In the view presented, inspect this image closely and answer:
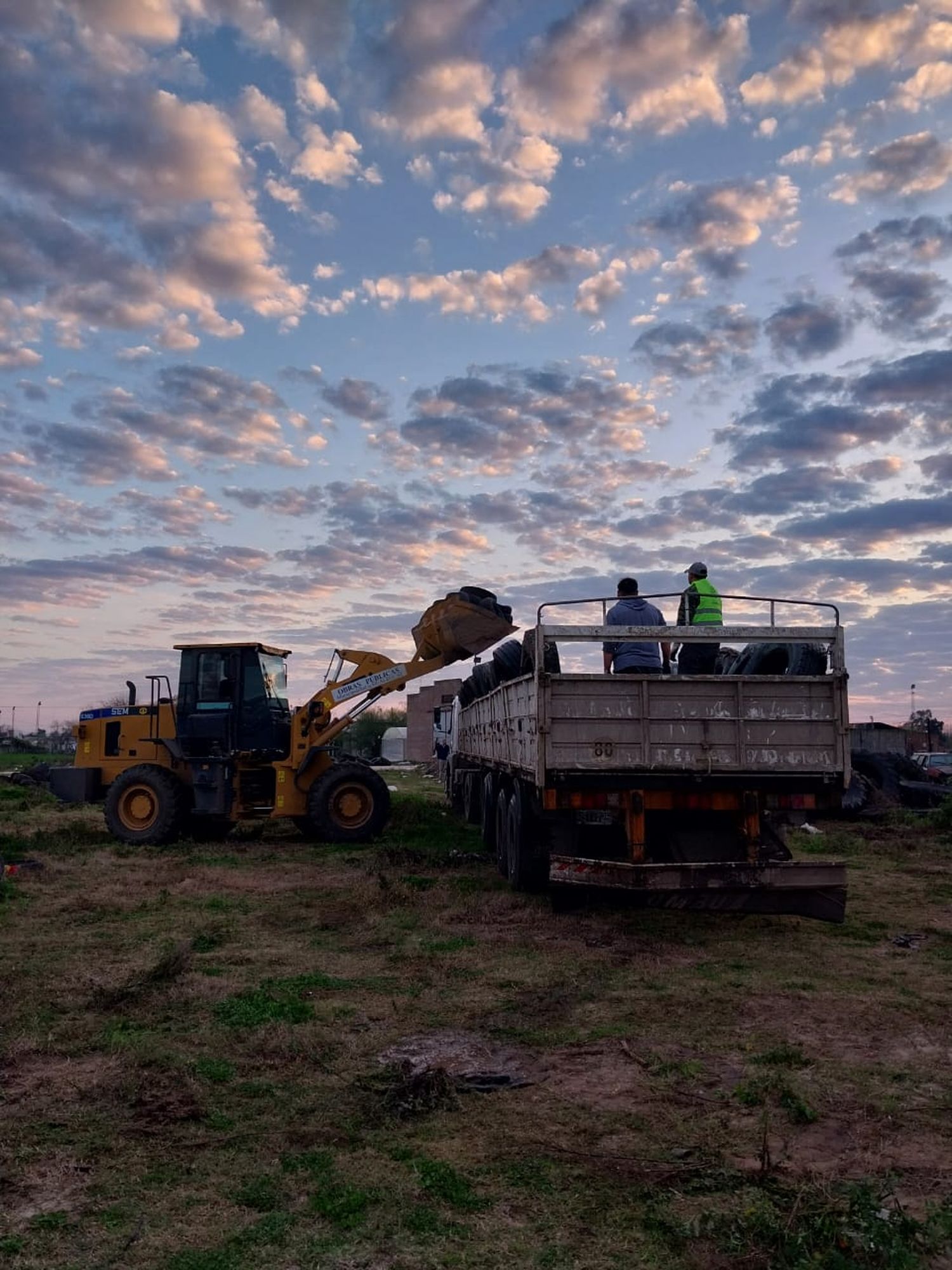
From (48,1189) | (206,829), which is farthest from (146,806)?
(48,1189)

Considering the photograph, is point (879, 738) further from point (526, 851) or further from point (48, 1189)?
point (48, 1189)

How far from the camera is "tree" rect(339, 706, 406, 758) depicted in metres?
69.9

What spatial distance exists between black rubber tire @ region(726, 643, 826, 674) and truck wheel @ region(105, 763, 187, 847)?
10269 millimetres

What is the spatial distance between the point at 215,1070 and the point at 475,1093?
148 centimetres

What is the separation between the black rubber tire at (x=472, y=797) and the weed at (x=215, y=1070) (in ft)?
38.2

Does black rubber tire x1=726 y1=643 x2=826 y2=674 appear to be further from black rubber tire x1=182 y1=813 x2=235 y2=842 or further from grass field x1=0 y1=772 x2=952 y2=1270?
black rubber tire x1=182 y1=813 x2=235 y2=842

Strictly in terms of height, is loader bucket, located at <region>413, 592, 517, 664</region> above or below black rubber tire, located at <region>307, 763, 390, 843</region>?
above

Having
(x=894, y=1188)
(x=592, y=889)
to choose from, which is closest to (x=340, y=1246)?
(x=894, y=1188)

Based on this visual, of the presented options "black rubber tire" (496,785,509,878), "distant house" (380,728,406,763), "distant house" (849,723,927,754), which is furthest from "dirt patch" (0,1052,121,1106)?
"distant house" (380,728,406,763)

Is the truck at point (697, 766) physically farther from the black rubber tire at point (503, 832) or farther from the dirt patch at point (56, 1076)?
the dirt patch at point (56, 1076)

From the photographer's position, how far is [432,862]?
Result: 46.0 feet

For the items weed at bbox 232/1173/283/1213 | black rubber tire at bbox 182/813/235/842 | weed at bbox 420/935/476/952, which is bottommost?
weed at bbox 232/1173/283/1213

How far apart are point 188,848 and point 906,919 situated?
35.1 feet

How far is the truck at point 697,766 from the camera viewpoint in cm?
880
